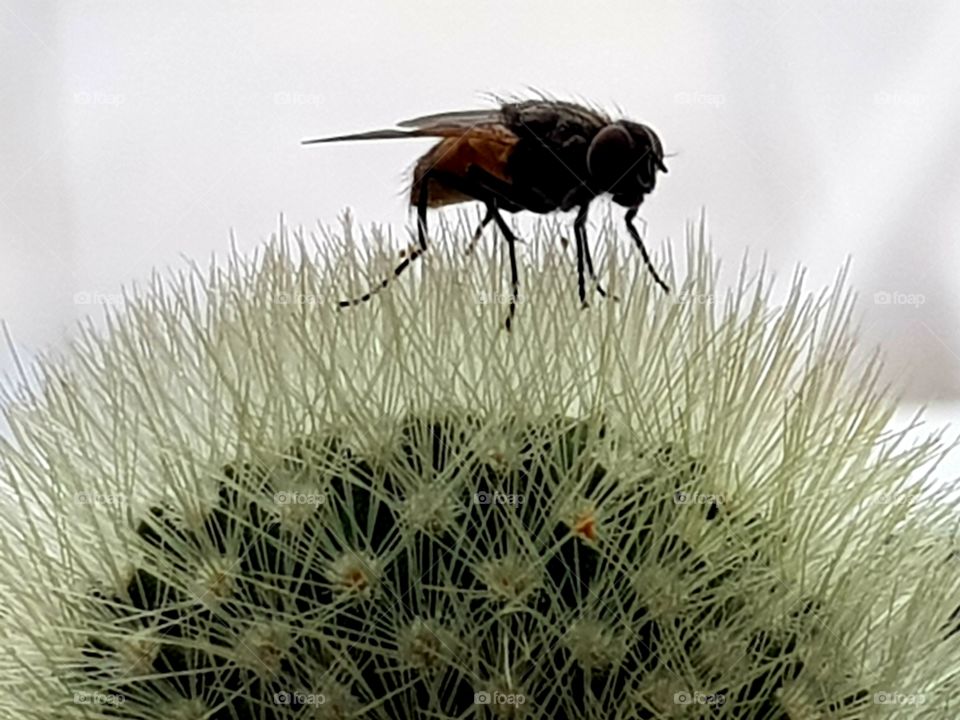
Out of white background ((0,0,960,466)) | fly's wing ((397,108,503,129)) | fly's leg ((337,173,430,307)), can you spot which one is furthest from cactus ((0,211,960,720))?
white background ((0,0,960,466))

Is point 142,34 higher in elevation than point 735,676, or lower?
higher

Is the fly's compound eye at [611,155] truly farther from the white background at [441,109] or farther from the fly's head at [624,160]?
the white background at [441,109]

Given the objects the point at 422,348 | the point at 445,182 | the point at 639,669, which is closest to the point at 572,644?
the point at 639,669

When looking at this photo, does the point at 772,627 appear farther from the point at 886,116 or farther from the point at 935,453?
the point at 886,116

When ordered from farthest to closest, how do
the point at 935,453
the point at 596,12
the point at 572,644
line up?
the point at 596,12, the point at 935,453, the point at 572,644

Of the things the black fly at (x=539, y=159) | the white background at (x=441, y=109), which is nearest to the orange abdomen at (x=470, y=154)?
the black fly at (x=539, y=159)
